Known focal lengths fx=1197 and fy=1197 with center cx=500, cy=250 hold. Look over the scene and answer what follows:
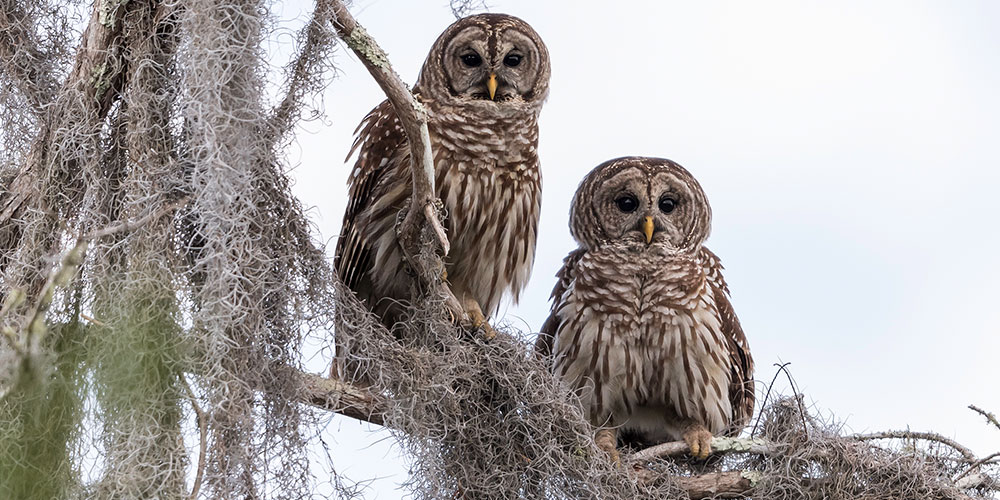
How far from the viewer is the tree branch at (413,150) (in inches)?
150

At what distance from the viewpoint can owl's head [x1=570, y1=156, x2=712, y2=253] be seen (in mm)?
5098

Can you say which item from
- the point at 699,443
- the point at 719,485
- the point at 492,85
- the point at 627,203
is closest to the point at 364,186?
the point at 492,85

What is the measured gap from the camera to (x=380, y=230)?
4.66m

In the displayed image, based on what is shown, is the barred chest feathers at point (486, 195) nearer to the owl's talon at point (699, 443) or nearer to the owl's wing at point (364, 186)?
the owl's wing at point (364, 186)

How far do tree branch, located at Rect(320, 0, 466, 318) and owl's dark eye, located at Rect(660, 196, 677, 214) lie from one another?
125 centimetres

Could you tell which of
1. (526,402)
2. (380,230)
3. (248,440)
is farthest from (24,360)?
(380,230)

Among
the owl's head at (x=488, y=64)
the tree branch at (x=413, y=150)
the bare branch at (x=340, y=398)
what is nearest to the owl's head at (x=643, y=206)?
the owl's head at (x=488, y=64)

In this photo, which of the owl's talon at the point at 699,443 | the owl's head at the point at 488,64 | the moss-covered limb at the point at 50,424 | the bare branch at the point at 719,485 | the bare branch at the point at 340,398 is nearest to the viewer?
the moss-covered limb at the point at 50,424

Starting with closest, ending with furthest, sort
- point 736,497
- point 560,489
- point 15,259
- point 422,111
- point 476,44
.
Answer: point 15,259 → point 422,111 → point 560,489 → point 736,497 → point 476,44

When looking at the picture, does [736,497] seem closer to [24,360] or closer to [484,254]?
[484,254]

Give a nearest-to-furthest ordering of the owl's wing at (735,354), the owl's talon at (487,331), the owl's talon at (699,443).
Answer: the owl's talon at (487,331) < the owl's talon at (699,443) < the owl's wing at (735,354)

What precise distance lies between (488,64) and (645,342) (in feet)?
4.28

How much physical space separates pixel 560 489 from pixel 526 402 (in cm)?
32

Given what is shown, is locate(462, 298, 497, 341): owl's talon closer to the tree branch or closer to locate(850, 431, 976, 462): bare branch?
the tree branch
